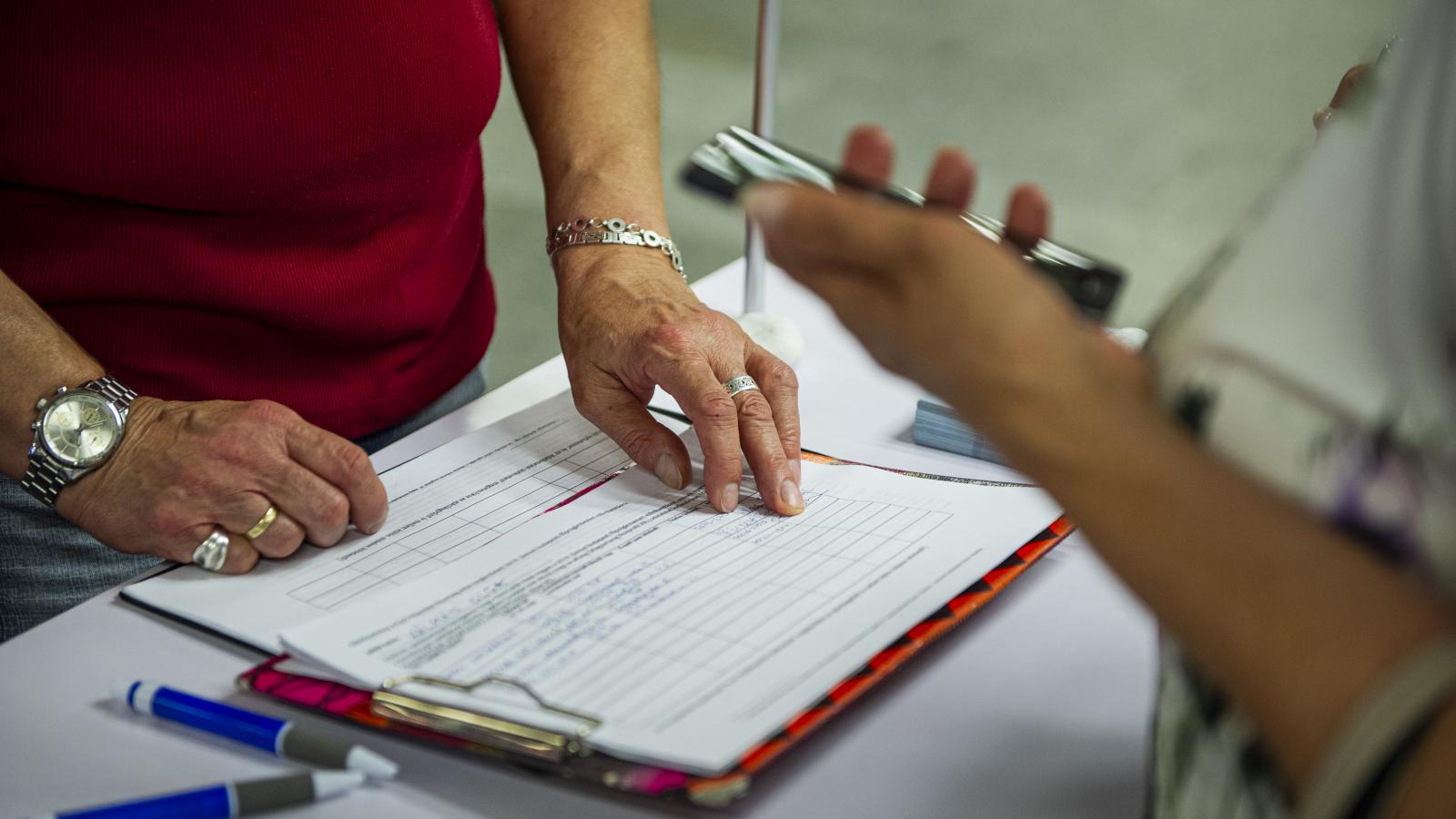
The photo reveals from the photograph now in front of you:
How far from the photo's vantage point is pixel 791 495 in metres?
0.77

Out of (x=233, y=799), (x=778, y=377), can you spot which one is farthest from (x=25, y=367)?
(x=778, y=377)

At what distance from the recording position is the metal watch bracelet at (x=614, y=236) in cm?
99

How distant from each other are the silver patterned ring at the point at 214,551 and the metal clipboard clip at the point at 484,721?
20 centimetres

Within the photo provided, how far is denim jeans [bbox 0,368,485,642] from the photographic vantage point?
886 mm

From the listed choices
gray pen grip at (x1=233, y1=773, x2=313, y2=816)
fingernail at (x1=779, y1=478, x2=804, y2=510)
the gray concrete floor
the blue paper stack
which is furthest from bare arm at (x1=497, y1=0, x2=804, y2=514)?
the gray concrete floor

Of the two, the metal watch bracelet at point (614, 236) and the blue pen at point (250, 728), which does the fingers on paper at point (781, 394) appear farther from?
the blue pen at point (250, 728)

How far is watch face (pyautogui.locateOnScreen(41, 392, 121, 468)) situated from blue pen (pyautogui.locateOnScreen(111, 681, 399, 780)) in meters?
0.20

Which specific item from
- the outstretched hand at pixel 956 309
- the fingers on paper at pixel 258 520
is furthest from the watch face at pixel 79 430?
the outstretched hand at pixel 956 309

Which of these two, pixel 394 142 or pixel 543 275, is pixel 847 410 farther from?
pixel 543 275

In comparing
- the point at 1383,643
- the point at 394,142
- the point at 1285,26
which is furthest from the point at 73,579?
the point at 1285,26

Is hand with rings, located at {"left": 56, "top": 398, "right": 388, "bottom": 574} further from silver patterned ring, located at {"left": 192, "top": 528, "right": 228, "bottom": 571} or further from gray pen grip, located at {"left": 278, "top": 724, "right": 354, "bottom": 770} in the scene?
gray pen grip, located at {"left": 278, "top": 724, "right": 354, "bottom": 770}

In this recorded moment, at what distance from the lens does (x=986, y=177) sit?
11.0 ft

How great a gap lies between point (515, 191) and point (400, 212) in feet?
8.45

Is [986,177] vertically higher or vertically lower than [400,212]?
lower
